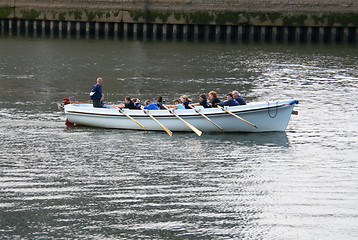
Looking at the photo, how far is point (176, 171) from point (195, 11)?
44520mm

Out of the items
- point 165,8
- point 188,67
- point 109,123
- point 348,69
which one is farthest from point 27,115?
point 165,8

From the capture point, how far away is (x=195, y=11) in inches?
2532

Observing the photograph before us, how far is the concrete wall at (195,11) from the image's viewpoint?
203 feet

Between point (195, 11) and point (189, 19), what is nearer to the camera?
point (195, 11)

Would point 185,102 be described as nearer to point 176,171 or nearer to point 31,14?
point 176,171

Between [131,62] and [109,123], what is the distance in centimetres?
2507

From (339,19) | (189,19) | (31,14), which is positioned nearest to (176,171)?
(339,19)

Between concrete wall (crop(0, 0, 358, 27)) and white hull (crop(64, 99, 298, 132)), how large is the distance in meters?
37.1

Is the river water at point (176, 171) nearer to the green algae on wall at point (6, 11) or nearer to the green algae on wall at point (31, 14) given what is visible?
the green algae on wall at point (31, 14)

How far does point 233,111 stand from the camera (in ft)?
87.9

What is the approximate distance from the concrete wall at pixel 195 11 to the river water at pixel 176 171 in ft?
66.9

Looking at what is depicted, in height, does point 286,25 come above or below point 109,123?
above

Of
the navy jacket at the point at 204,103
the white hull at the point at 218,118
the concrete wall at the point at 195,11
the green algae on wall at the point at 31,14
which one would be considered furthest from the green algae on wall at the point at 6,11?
the navy jacket at the point at 204,103

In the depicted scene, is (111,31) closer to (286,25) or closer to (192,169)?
(286,25)
